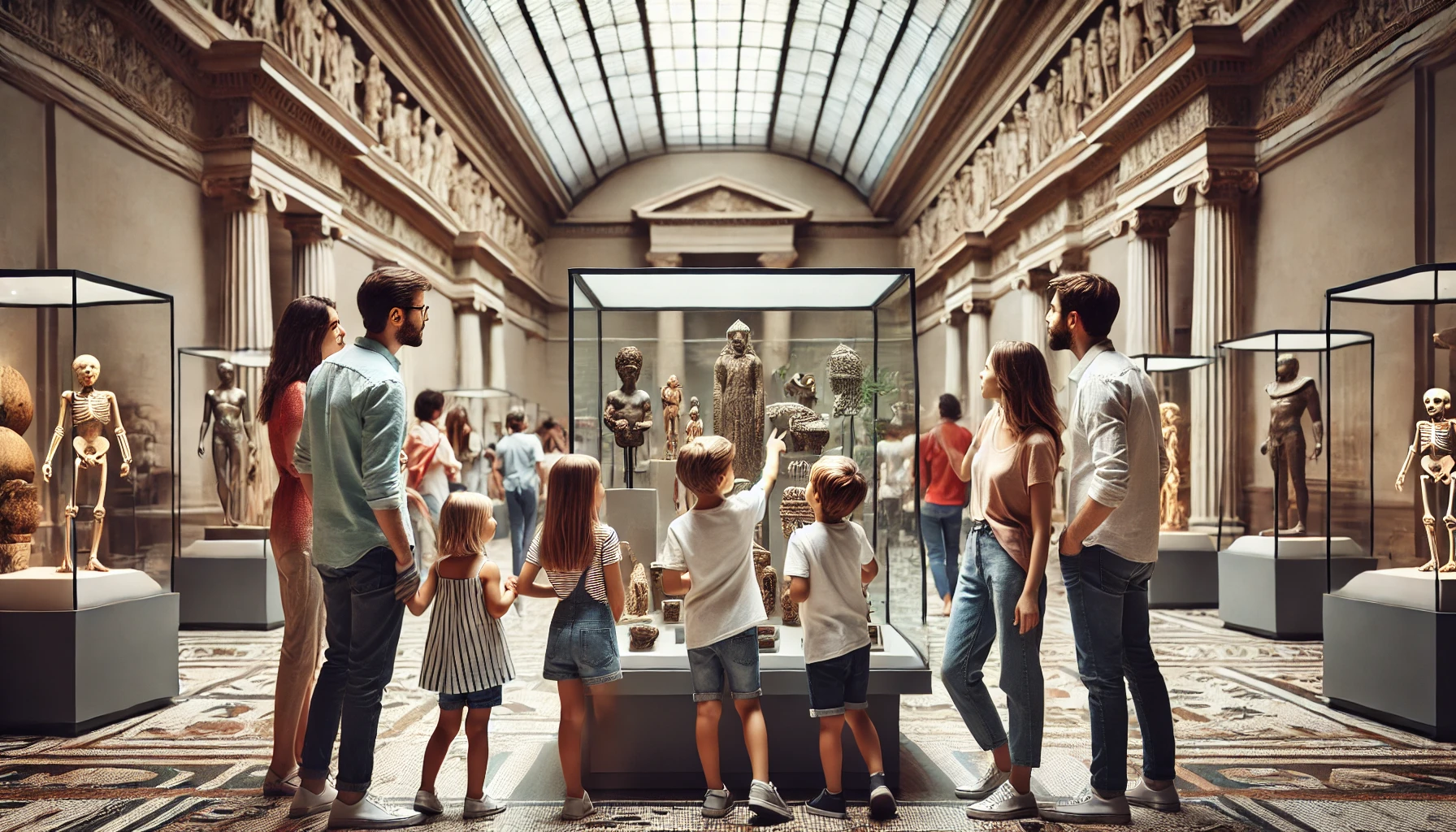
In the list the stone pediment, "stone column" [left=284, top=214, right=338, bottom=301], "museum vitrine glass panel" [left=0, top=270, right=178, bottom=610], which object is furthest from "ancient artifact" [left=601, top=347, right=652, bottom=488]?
the stone pediment

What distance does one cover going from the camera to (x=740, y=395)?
5199 millimetres

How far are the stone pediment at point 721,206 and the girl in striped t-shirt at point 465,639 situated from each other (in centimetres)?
2826

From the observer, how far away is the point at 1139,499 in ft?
12.7

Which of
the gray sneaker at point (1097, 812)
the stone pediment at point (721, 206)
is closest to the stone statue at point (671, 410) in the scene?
the gray sneaker at point (1097, 812)

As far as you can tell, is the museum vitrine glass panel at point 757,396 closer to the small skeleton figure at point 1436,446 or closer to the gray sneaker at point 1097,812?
the gray sneaker at point 1097,812

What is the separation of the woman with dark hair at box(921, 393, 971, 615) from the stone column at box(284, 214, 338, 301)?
344 inches

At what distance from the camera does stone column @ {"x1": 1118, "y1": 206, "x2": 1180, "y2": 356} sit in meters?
13.2

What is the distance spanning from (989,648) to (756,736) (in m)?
1.03

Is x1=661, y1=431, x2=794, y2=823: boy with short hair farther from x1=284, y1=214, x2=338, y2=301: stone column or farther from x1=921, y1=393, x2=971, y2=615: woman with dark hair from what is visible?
x1=284, y1=214, x2=338, y2=301: stone column

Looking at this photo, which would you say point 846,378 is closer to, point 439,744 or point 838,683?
point 838,683

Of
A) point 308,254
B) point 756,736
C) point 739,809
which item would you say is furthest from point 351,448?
point 308,254

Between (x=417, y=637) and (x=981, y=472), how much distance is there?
20.7ft

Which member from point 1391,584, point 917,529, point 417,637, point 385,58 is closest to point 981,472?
point 917,529

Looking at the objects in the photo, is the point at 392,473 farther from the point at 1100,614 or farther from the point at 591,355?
the point at 1100,614
